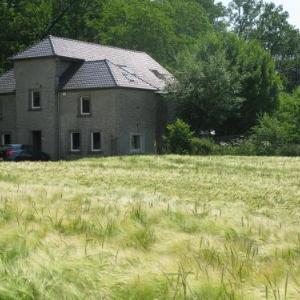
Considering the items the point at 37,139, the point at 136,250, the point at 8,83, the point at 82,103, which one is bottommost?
the point at 136,250

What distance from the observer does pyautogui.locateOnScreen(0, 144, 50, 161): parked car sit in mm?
37688

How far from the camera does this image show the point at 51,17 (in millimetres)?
58031

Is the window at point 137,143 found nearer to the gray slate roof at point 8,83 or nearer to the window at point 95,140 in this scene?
the window at point 95,140

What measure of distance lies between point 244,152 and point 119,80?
10098 millimetres

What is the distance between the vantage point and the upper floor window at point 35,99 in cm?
4466

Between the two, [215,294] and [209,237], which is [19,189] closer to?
[209,237]

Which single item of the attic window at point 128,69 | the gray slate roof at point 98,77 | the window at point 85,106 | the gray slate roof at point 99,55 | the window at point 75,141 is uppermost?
the gray slate roof at point 99,55

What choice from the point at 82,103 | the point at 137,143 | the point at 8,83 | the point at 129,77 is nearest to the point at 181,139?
the point at 137,143

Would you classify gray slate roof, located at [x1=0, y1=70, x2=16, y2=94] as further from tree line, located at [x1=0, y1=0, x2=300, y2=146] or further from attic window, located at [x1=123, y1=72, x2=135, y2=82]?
attic window, located at [x1=123, y1=72, x2=135, y2=82]

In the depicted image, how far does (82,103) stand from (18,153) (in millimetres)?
6695

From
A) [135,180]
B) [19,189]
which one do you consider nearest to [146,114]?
[135,180]

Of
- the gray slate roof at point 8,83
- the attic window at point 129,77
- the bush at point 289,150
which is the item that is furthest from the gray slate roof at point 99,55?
the bush at point 289,150

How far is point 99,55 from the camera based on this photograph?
47250 millimetres

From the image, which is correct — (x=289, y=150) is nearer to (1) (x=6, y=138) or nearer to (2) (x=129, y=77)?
(2) (x=129, y=77)
